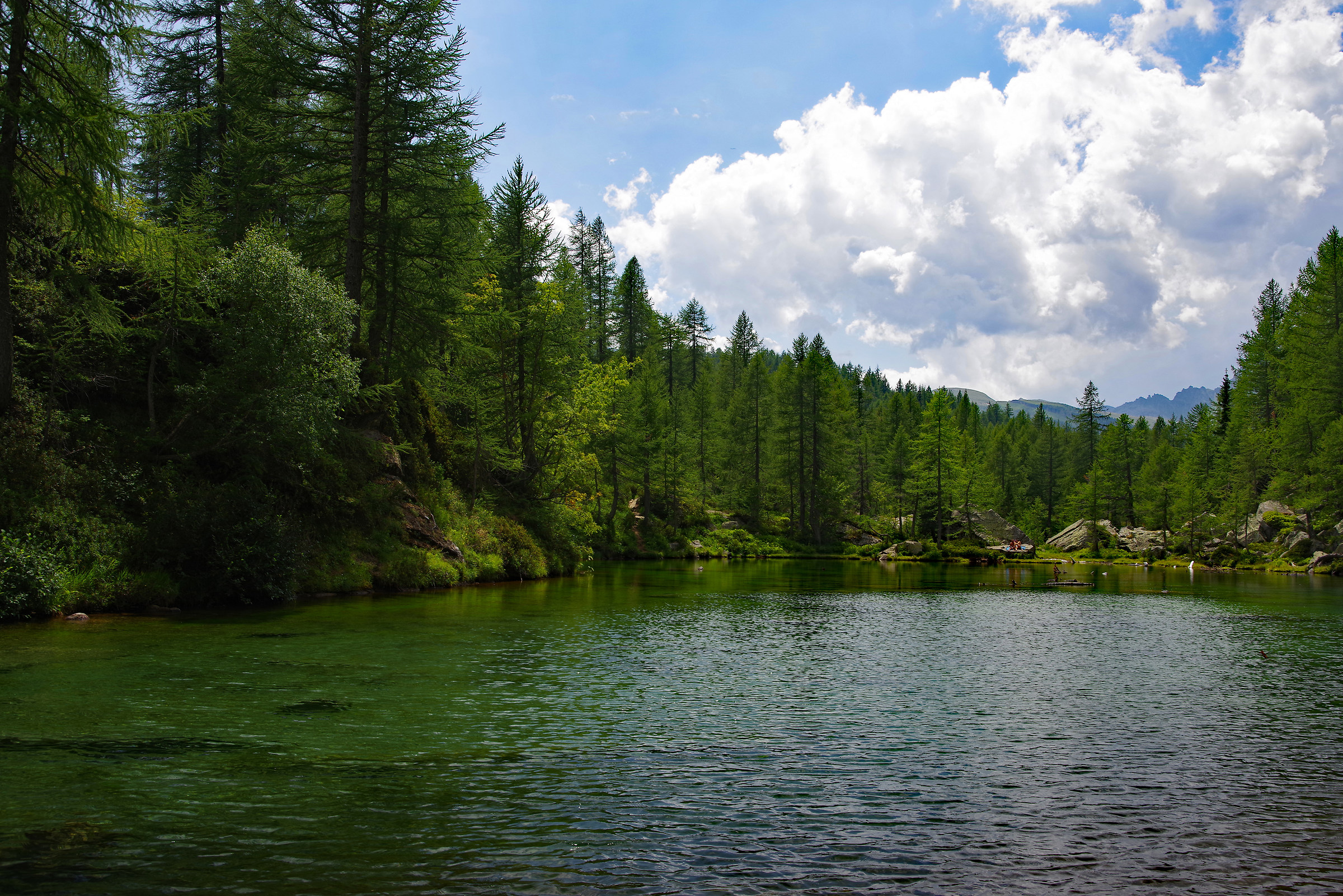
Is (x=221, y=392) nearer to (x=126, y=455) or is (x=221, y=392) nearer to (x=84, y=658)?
(x=126, y=455)

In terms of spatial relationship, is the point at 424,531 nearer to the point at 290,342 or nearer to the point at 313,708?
the point at 290,342

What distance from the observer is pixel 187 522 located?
829 inches

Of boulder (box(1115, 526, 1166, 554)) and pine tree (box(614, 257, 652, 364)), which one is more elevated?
pine tree (box(614, 257, 652, 364))

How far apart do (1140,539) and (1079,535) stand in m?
6.16

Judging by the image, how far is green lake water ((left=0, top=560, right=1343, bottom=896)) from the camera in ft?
22.3

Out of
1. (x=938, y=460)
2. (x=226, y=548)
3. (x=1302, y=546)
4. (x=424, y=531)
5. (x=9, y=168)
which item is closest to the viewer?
(x=9, y=168)

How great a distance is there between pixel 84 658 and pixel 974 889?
50.5 ft

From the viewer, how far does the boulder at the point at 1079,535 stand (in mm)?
83250

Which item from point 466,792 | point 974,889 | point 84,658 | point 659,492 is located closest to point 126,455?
point 84,658

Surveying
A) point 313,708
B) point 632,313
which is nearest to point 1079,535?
point 632,313

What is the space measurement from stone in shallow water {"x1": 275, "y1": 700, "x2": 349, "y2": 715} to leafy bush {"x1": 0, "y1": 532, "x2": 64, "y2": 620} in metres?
9.74

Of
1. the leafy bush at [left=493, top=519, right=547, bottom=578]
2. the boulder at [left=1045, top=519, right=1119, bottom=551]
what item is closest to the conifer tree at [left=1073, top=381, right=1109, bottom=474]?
the boulder at [left=1045, top=519, right=1119, bottom=551]

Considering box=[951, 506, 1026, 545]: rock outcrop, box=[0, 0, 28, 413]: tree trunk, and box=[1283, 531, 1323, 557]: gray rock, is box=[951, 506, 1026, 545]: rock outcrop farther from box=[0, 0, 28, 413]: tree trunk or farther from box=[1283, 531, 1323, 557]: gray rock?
box=[0, 0, 28, 413]: tree trunk

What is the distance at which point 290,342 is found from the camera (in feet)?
76.4
